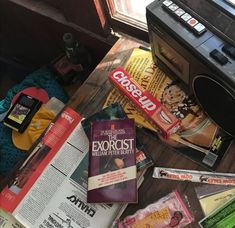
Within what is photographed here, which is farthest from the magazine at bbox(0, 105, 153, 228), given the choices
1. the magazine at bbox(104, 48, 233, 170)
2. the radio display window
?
the radio display window

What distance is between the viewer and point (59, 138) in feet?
2.59

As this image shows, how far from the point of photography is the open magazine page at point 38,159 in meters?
0.75

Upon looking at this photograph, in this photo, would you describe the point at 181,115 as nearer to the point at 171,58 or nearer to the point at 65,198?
the point at 171,58

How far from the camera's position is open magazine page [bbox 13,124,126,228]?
0.71m

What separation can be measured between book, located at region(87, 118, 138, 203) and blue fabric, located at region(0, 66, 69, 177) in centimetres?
36

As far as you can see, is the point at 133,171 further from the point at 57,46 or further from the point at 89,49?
the point at 57,46

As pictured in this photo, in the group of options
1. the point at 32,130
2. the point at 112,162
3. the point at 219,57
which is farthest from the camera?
the point at 32,130

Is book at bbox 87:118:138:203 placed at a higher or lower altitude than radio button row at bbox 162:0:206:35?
lower

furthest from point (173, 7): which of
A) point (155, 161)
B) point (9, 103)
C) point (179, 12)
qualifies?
point (9, 103)

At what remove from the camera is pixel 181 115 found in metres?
0.76

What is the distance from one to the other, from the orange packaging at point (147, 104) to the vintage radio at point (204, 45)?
0.07 m

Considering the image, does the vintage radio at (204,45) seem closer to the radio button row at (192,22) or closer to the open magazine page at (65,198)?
the radio button row at (192,22)

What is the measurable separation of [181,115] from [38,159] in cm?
30

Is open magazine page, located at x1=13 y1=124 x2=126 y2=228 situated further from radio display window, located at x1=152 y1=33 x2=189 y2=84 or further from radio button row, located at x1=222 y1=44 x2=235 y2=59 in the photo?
radio button row, located at x1=222 y1=44 x2=235 y2=59
